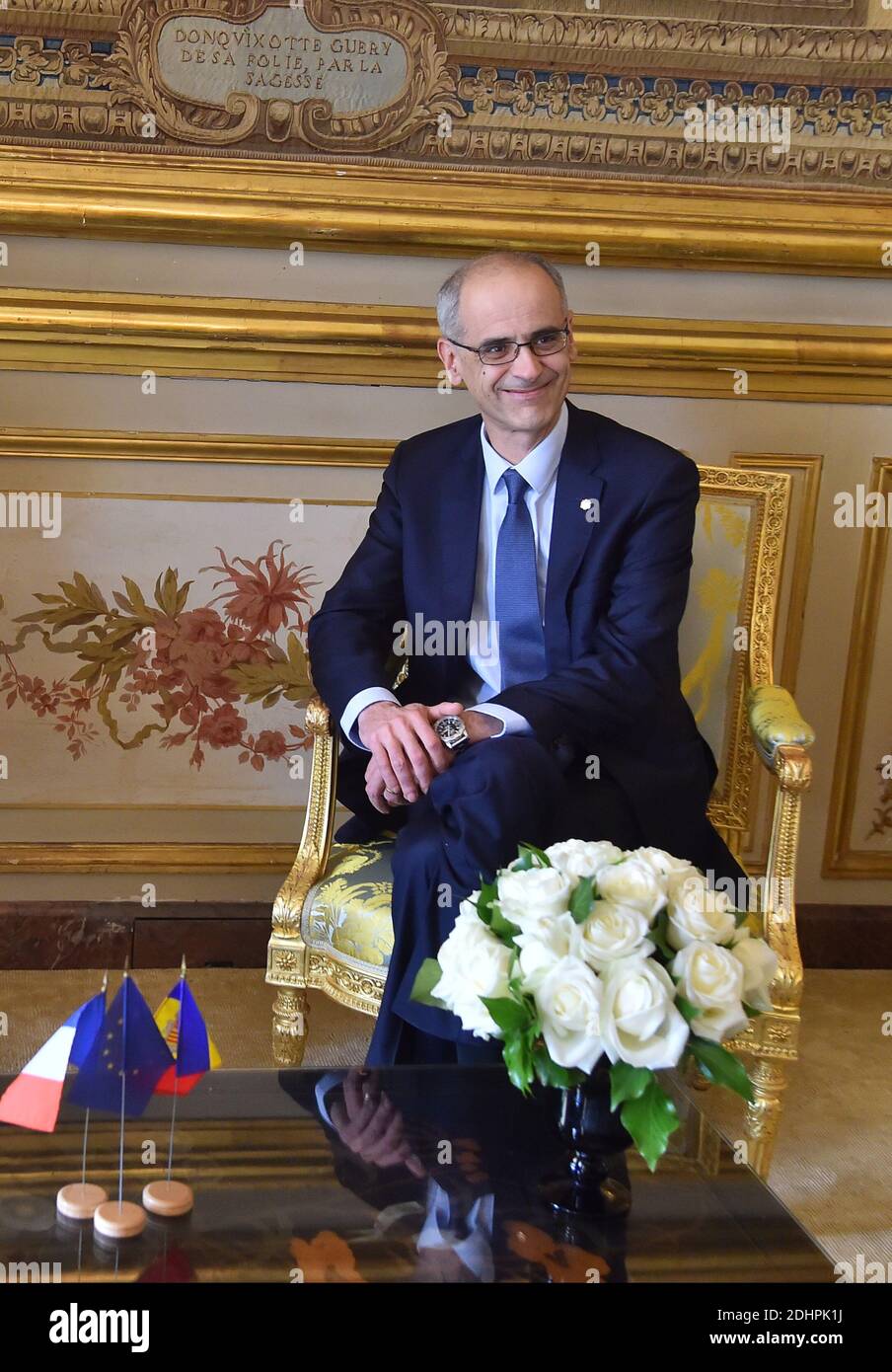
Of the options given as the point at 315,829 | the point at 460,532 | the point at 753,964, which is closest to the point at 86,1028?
the point at 753,964

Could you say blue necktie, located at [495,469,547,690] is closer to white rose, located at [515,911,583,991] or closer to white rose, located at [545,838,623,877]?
white rose, located at [545,838,623,877]

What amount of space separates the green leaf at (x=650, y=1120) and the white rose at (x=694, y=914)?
5.9 inches

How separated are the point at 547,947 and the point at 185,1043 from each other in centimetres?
43

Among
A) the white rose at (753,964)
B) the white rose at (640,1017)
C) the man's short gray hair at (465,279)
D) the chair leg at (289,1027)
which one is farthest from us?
the man's short gray hair at (465,279)

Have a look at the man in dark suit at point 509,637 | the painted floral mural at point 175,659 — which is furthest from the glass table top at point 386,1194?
the painted floral mural at point 175,659

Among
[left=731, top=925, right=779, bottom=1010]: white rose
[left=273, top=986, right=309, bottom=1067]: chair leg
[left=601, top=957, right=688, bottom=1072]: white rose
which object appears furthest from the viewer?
[left=273, top=986, right=309, bottom=1067]: chair leg

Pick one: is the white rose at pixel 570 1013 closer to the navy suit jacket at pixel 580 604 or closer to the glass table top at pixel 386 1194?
the glass table top at pixel 386 1194

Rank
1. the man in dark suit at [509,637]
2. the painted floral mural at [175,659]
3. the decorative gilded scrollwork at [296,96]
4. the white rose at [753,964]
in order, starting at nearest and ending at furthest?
the white rose at [753,964]
the man in dark suit at [509,637]
the decorative gilded scrollwork at [296,96]
the painted floral mural at [175,659]

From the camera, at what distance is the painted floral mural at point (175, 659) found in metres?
3.06

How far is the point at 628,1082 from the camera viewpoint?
1395mm

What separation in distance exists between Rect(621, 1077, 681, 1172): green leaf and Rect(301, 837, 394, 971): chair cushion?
84 cm

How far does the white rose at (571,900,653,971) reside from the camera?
1401mm

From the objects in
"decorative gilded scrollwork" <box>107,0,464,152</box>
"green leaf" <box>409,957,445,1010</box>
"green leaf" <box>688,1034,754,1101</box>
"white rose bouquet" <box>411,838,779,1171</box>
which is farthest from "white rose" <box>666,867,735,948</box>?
"decorative gilded scrollwork" <box>107,0,464,152</box>
